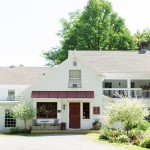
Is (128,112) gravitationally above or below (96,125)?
above

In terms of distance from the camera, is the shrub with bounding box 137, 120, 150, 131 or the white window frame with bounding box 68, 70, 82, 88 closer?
the shrub with bounding box 137, 120, 150, 131

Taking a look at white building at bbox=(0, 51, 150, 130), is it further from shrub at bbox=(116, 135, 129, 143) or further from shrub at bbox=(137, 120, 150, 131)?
shrub at bbox=(116, 135, 129, 143)

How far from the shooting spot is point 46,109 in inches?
1462

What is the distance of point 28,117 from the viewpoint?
117ft

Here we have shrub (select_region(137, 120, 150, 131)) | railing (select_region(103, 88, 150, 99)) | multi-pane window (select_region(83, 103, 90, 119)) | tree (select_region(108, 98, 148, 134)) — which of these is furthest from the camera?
railing (select_region(103, 88, 150, 99))

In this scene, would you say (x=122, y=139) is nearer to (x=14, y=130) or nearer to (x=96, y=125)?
(x=96, y=125)

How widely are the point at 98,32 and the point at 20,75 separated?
56.3ft

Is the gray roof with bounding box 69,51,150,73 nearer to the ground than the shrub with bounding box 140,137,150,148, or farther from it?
farther from it

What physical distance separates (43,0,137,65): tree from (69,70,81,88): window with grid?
20350 millimetres

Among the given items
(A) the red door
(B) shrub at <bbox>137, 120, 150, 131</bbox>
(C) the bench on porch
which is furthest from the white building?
(B) shrub at <bbox>137, 120, 150, 131</bbox>

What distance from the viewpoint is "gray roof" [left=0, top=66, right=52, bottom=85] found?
146 ft

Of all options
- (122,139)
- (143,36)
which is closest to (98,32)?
(143,36)

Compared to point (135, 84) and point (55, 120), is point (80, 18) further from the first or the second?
point (55, 120)

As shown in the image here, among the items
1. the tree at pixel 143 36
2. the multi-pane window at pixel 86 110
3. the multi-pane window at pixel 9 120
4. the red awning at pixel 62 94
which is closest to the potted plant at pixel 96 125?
the multi-pane window at pixel 86 110
